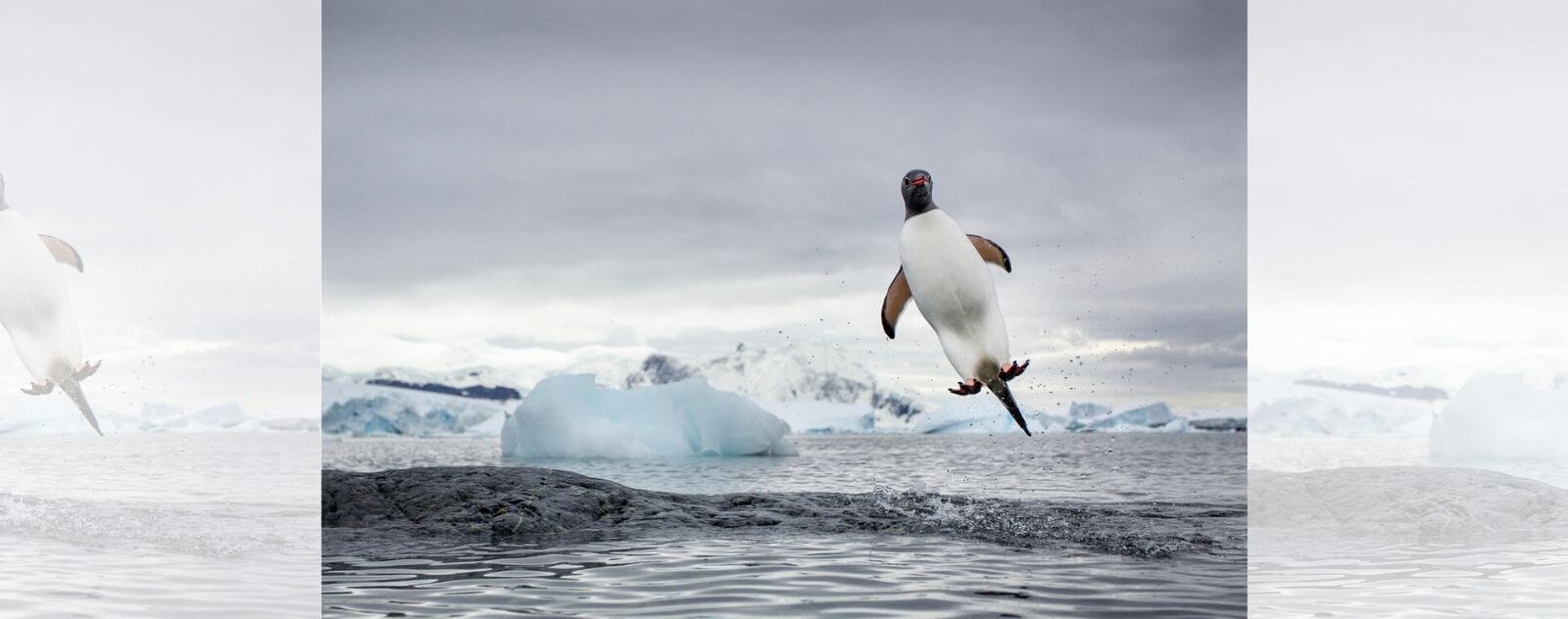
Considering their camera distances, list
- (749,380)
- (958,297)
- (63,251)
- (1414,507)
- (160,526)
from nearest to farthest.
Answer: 1. (958,297)
2. (160,526)
3. (1414,507)
4. (63,251)
5. (749,380)

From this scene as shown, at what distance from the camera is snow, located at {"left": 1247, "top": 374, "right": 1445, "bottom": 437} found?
17.0 metres

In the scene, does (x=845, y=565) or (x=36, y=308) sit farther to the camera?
(x=36, y=308)

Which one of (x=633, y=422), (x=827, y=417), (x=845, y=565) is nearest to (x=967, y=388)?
(x=845, y=565)

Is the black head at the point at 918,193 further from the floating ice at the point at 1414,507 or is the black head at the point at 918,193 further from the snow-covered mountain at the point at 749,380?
the snow-covered mountain at the point at 749,380

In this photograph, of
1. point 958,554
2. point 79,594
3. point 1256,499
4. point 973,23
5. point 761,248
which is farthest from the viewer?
point 761,248

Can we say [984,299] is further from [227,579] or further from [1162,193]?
[1162,193]

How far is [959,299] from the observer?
202 inches

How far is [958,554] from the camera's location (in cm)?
469

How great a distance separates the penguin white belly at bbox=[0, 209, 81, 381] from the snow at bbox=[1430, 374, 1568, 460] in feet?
48.3

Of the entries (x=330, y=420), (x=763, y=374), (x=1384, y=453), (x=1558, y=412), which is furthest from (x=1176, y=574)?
(x=763, y=374)

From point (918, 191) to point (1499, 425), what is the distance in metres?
12.5

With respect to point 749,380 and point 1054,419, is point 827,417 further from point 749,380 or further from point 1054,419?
point 1054,419

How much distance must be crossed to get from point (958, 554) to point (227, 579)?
3116 mm

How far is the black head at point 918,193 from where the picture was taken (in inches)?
210
